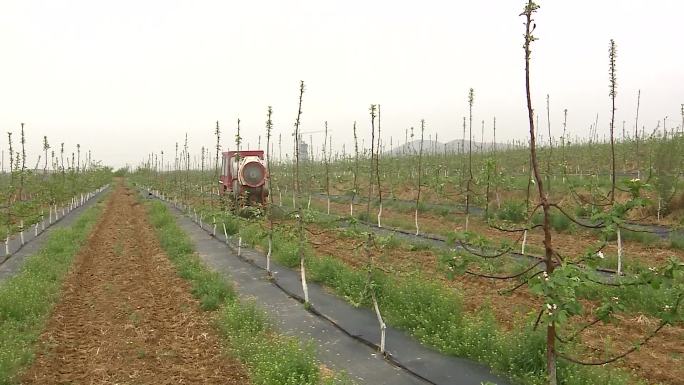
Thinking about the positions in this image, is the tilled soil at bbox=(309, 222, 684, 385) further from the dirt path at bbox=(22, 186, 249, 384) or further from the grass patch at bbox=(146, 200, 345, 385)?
the dirt path at bbox=(22, 186, 249, 384)

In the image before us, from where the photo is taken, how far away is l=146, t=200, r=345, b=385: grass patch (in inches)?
272

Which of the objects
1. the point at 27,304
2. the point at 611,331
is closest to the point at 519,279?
the point at 611,331

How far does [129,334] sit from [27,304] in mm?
2762

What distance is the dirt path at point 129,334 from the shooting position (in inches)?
311

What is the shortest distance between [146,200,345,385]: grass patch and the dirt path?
300mm

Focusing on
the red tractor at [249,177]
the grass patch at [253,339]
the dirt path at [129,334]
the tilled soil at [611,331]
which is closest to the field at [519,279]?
the tilled soil at [611,331]

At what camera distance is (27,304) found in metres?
10.2

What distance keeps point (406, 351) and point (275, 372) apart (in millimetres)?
2628

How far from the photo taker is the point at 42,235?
71.9 feet

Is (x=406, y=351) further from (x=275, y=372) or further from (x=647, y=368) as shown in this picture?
(x=647, y=368)

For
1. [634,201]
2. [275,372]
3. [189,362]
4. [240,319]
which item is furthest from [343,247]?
[634,201]

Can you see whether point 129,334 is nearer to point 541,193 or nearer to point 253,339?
point 253,339

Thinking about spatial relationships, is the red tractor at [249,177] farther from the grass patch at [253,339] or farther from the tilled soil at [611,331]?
the tilled soil at [611,331]

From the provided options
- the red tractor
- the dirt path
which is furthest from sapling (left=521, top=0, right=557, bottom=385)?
the red tractor
